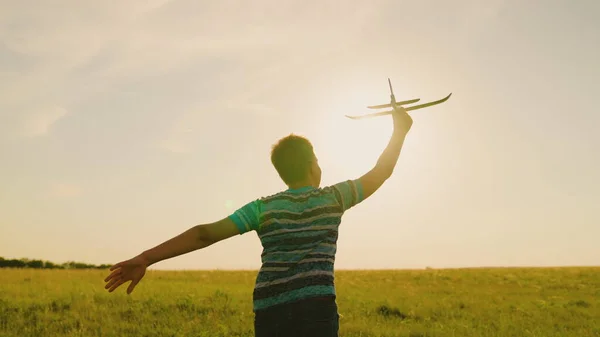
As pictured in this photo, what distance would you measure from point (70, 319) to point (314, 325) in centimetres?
1104

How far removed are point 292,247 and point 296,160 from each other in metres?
0.55

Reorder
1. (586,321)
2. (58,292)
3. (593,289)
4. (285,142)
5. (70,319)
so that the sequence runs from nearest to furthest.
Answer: (285,142) → (70,319) → (586,321) → (58,292) → (593,289)

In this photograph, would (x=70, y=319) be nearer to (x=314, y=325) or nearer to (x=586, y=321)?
(x=314, y=325)

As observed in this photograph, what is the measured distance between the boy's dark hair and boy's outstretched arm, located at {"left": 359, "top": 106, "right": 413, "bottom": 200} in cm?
35

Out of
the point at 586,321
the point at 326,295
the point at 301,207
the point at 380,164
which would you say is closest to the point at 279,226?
the point at 301,207

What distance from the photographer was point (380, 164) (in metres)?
3.63

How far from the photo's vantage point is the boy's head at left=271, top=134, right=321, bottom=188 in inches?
136

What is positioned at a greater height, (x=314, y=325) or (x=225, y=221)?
(x=225, y=221)

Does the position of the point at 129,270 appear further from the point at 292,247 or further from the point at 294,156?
the point at 294,156

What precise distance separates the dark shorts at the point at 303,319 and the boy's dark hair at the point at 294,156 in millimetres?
760

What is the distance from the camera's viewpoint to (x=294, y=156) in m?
3.46

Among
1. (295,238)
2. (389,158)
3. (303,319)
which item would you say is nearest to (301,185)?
(295,238)

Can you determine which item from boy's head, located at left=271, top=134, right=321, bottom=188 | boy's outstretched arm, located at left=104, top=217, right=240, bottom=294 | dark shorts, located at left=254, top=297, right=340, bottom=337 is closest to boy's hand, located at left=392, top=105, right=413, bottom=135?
boy's head, located at left=271, top=134, right=321, bottom=188

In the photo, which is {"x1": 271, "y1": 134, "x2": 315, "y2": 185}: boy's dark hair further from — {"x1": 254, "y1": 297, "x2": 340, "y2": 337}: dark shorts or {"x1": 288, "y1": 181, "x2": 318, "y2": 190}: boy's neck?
{"x1": 254, "y1": 297, "x2": 340, "y2": 337}: dark shorts
